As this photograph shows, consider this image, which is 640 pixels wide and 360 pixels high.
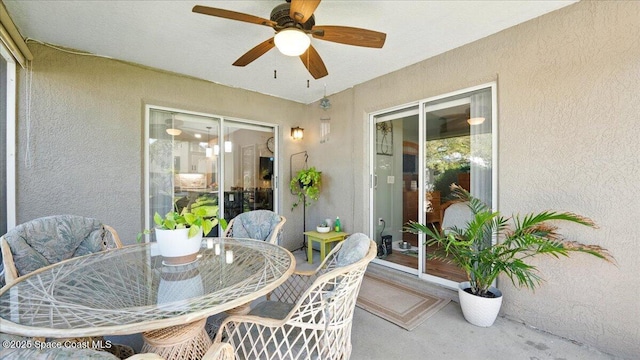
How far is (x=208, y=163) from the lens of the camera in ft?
12.3

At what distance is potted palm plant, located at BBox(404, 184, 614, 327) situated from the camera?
1.93 metres

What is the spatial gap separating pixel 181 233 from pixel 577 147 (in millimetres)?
2949

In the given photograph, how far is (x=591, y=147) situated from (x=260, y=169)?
3.88 metres

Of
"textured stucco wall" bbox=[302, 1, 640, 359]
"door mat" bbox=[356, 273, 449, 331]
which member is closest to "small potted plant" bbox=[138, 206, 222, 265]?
"door mat" bbox=[356, 273, 449, 331]

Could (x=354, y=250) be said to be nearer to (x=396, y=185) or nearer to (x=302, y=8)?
(x=302, y=8)

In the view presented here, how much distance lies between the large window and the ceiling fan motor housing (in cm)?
213

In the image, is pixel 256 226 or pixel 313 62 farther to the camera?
pixel 256 226

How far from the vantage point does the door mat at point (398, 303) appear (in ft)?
7.62

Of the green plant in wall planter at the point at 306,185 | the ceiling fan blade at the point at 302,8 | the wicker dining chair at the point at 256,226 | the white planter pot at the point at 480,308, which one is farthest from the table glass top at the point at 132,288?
the green plant in wall planter at the point at 306,185

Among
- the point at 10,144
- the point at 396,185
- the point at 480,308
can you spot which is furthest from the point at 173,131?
the point at 480,308

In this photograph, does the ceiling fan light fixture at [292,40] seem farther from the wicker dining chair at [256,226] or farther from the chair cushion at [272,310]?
the chair cushion at [272,310]

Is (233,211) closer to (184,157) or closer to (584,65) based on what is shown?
(184,157)

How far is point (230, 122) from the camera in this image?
3.97 m

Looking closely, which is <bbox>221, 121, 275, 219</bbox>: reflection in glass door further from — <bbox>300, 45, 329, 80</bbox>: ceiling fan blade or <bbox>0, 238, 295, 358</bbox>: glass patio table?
<bbox>0, 238, 295, 358</bbox>: glass patio table
